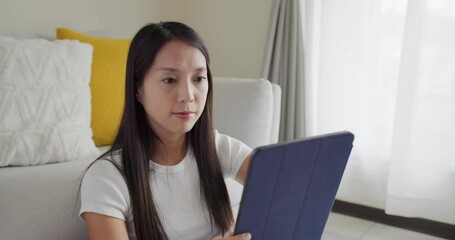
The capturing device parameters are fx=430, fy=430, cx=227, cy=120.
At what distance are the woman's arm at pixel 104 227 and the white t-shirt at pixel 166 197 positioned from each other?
10 mm

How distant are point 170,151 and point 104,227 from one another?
26 cm

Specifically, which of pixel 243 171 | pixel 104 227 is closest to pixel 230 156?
pixel 243 171

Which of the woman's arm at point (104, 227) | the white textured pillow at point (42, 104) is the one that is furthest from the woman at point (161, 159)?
the white textured pillow at point (42, 104)

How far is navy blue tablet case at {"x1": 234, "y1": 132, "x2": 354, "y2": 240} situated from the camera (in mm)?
676

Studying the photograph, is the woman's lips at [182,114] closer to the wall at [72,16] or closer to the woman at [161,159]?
the woman at [161,159]

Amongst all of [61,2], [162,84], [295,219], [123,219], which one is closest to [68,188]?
[123,219]

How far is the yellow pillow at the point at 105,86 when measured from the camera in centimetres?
166

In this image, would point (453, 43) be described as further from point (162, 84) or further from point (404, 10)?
point (162, 84)

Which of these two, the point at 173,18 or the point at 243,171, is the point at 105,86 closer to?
the point at 243,171

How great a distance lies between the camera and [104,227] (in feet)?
2.58

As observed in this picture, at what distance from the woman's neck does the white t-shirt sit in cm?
2

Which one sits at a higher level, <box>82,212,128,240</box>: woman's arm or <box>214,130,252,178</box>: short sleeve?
<box>214,130,252,178</box>: short sleeve

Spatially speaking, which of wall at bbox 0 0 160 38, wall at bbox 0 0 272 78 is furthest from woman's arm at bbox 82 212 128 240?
wall at bbox 0 0 272 78

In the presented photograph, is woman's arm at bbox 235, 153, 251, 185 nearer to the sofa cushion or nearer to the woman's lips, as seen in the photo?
the woman's lips
